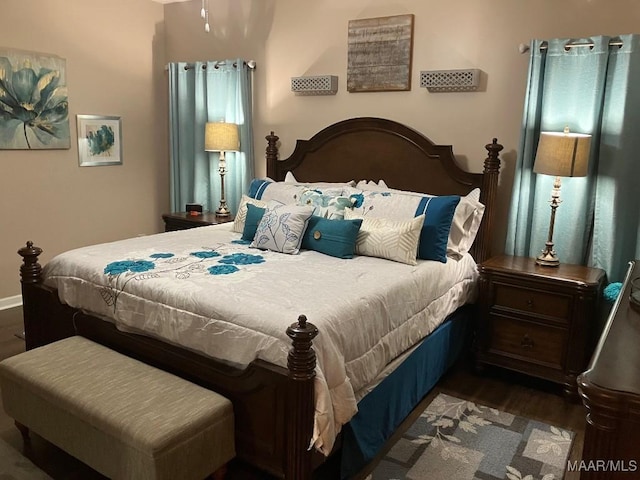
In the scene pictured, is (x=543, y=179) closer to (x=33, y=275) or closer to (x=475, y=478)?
(x=475, y=478)

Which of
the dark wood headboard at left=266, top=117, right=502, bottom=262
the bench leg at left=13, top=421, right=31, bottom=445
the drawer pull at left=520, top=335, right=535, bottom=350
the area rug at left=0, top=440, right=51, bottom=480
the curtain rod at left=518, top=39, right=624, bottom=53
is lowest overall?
the area rug at left=0, top=440, right=51, bottom=480

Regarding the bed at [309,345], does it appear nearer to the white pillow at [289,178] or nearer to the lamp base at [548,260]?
the white pillow at [289,178]

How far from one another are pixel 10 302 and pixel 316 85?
2.95 metres

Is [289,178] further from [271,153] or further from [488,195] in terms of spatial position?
[488,195]

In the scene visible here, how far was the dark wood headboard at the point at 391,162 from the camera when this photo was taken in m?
3.41

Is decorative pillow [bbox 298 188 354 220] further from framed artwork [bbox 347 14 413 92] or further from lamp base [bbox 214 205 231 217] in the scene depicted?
lamp base [bbox 214 205 231 217]

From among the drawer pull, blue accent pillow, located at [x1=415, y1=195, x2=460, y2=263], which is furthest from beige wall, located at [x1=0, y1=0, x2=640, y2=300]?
the drawer pull

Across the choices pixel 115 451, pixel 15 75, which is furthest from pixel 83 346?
pixel 15 75

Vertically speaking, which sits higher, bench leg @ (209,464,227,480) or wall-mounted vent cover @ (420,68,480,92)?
wall-mounted vent cover @ (420,68,480,92)

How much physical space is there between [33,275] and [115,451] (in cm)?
141

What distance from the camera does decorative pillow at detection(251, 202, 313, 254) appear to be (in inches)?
118

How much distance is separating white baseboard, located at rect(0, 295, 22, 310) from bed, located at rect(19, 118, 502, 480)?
1.45 meters

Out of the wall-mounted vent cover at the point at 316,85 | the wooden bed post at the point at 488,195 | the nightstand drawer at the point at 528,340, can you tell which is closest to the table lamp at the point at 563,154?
the wooden bed post at the point at 488,195

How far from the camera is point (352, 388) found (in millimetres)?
2088
